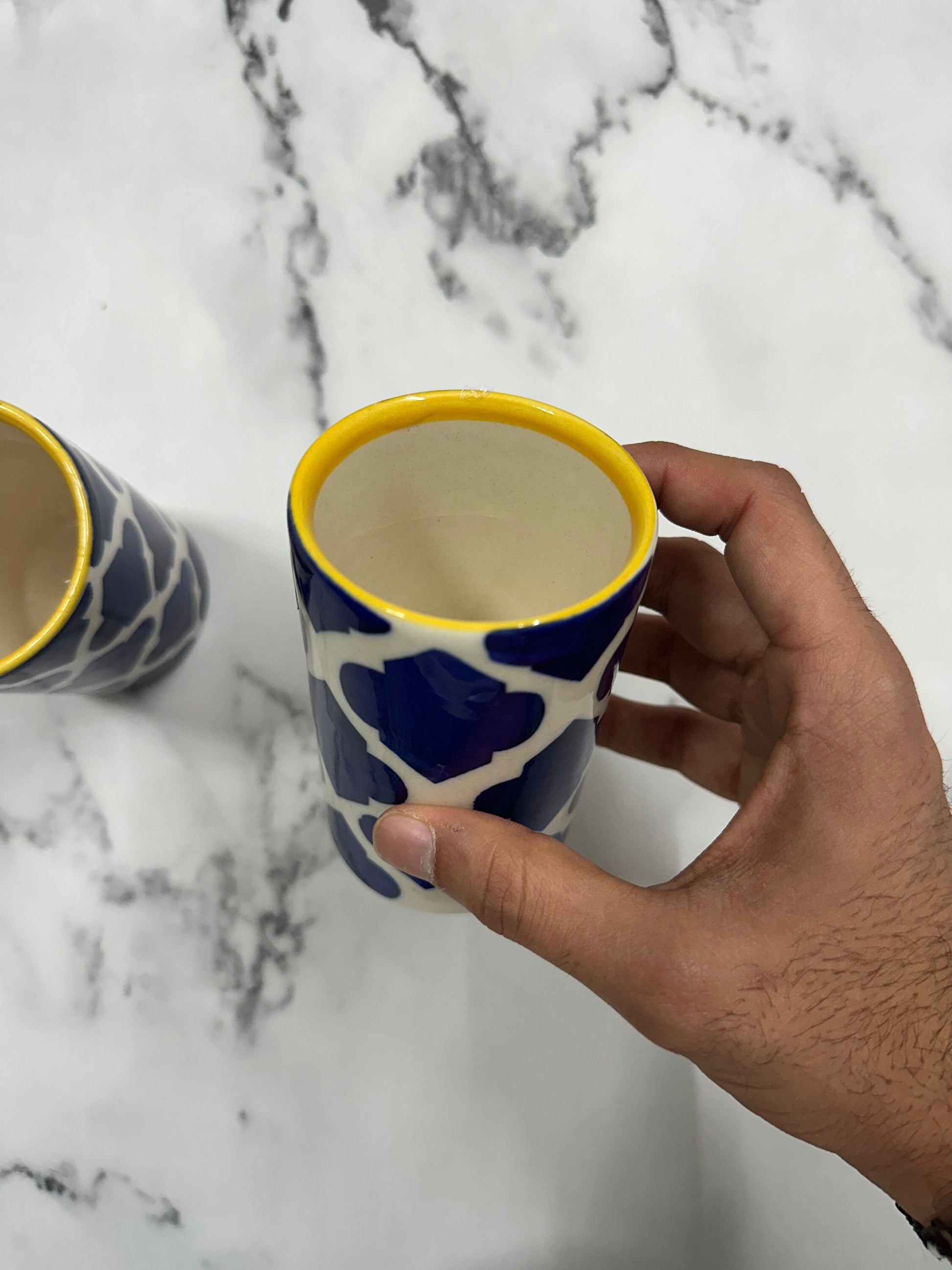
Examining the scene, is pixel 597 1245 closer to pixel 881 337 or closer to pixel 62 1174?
pixel 62 1174

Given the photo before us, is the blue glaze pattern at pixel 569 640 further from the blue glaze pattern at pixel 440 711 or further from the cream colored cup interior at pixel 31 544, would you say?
the cream colored cup interior at pixel 31 544

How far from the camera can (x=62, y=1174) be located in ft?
2.53

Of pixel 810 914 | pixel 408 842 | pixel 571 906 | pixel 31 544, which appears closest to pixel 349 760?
pixel 408 842

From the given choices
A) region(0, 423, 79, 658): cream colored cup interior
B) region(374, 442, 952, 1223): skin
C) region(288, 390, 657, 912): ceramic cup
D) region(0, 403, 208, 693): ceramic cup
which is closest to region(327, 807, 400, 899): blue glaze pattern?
region(288, 390, 657, 912): ceramic cup

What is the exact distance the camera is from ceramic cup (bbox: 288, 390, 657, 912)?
0.46 meters

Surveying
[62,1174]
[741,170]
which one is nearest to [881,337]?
[741,170]

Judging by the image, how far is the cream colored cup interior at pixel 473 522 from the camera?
566mm

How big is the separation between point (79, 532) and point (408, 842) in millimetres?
326

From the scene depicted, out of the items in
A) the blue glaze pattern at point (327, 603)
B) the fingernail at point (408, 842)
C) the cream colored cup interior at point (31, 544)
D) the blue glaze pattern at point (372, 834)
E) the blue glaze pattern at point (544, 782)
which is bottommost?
the cream colored cup interior at point (31, 544)

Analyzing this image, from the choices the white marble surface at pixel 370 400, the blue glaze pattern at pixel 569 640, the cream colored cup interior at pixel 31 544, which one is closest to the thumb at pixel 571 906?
the blue glaze pattern at pixel 569 640

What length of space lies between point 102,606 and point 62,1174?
1.63ft

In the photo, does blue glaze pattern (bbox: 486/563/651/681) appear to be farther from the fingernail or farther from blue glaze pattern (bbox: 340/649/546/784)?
the fingernail

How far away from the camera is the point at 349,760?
1.93 feet

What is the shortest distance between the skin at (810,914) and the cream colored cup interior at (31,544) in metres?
0.44
